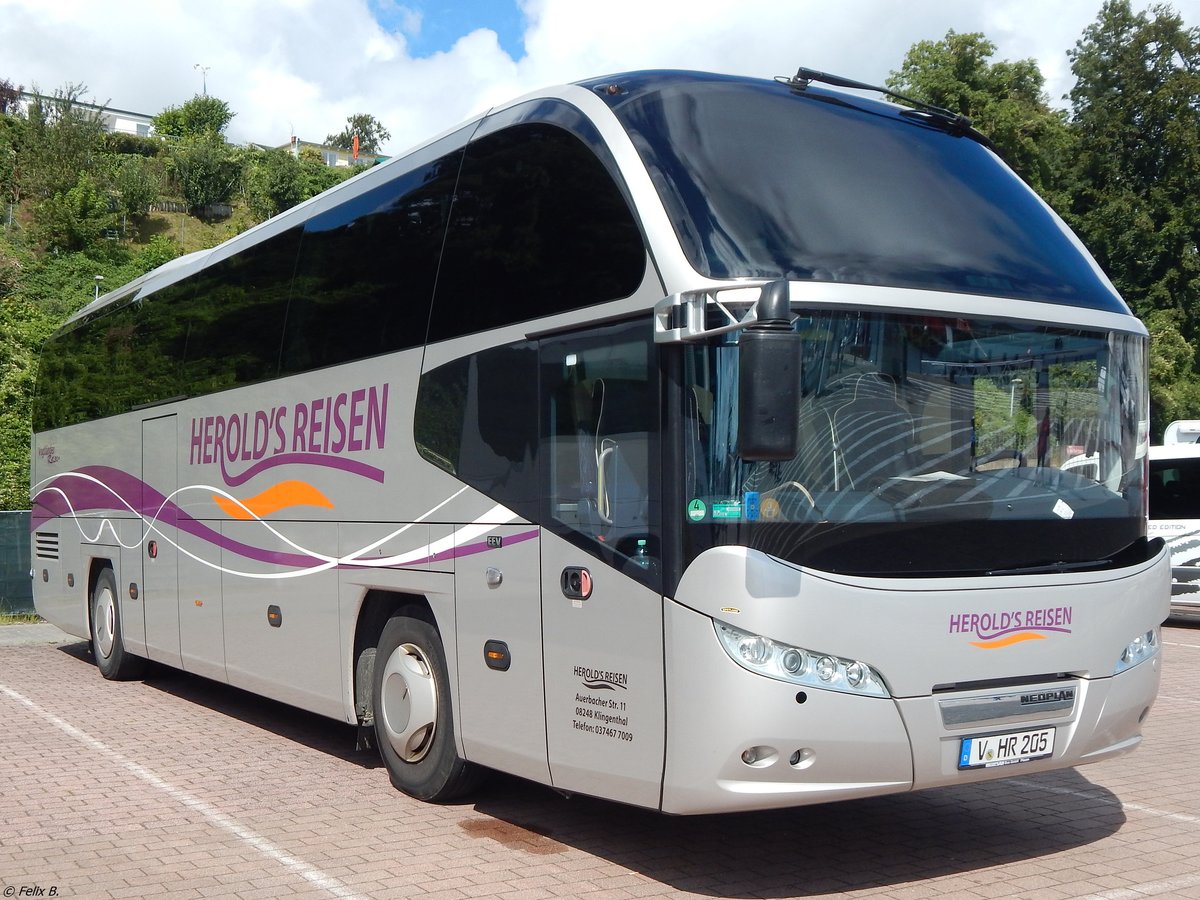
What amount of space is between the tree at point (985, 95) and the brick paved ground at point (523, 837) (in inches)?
1340

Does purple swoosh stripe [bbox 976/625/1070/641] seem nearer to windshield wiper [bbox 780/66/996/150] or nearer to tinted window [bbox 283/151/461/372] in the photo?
windshield wiper [bbox 780/66/996/150]

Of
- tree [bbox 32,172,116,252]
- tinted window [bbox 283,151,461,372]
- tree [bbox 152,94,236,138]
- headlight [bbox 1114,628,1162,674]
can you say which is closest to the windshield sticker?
headlight [bbox 1114,628,1162,674]

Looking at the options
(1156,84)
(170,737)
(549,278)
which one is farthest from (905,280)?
(1156,84)

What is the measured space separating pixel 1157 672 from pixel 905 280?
2.52 meters

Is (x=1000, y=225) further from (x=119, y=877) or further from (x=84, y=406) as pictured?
(x=84, y=406)

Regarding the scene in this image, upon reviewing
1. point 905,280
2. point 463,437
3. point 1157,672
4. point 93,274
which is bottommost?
point 1157,672

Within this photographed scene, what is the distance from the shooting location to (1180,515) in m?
18.5

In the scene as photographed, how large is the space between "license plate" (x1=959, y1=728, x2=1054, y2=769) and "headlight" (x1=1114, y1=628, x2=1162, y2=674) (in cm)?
58

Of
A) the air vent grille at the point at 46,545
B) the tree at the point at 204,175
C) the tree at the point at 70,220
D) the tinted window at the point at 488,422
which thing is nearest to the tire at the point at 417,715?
the tinted window at the point at 488,422

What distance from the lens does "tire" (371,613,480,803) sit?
7.50 metres

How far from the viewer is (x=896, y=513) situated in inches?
225

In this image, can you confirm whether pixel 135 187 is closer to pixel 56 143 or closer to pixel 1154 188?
pixel 56 143

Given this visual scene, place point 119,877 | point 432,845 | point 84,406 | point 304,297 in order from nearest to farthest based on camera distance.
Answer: point 119,877, point 432,845, point 304,297, point 84,406

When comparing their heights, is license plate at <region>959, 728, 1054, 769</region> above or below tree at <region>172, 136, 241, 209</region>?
below
